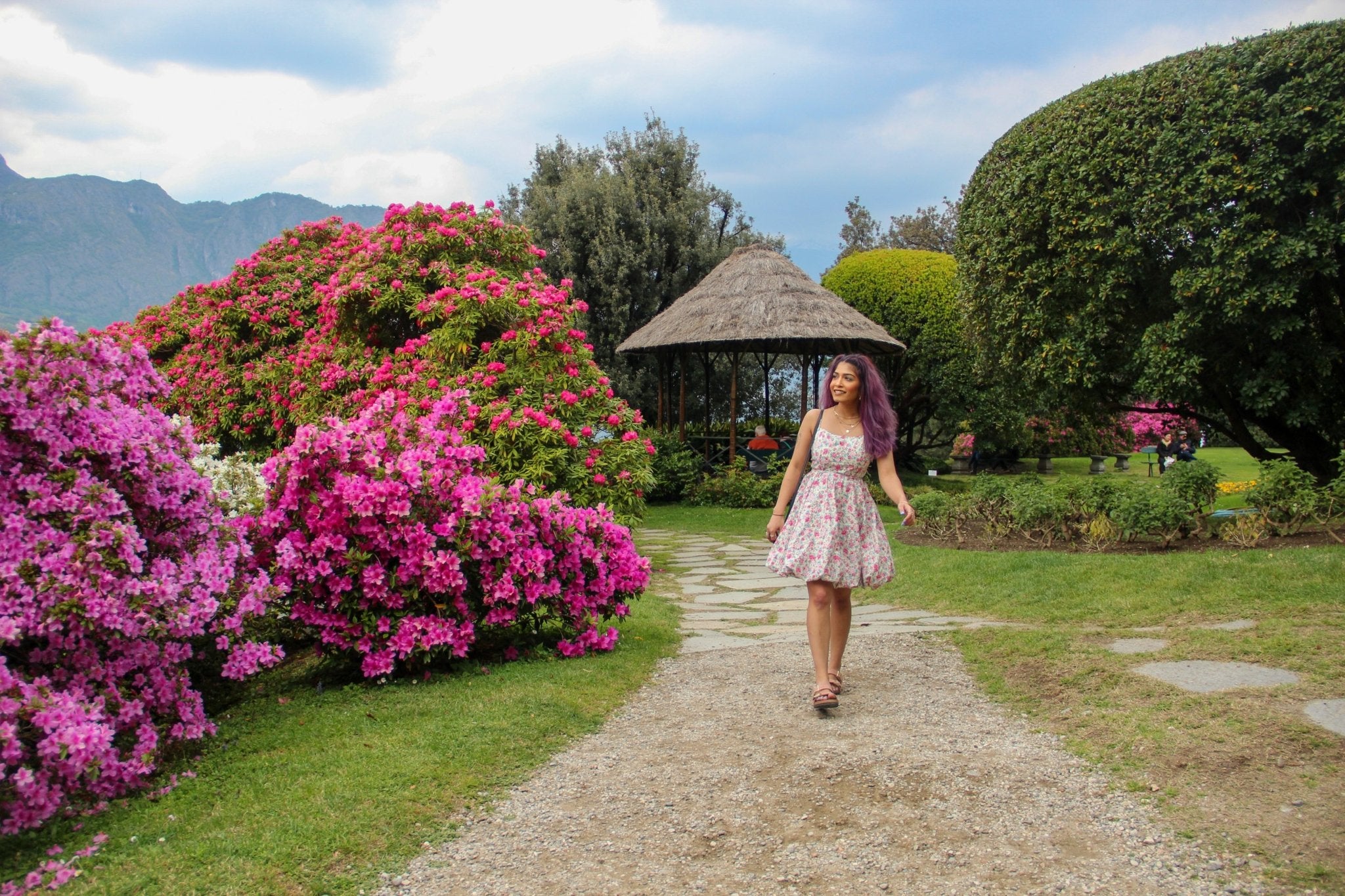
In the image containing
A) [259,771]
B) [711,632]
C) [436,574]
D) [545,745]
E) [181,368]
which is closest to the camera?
[259,771]

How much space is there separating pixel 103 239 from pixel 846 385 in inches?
3331

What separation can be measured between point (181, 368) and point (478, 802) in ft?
35.0

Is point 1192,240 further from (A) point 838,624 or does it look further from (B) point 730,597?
(A) point 838,624

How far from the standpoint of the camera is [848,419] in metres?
4.66

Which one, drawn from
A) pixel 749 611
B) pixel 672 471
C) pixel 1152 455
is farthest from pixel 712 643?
pixel 1152 455

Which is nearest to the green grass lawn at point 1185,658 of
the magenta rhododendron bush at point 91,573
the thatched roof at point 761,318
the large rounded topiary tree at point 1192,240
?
the large rounded topiary tree at point 1192,240

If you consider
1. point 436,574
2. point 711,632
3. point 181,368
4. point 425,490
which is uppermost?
point 181,368

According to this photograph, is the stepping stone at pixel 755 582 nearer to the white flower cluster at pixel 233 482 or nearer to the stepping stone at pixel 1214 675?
the stepping stone at pixel 1214 675

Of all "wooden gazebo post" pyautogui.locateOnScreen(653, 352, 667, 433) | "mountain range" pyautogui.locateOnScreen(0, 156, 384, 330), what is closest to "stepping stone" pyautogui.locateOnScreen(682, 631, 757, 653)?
"wooden gazebo post" pyautogui.locateOnScreen(653, 352, 667, 433)

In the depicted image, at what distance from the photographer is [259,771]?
3.64m

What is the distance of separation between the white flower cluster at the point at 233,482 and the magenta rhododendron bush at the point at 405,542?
139mm

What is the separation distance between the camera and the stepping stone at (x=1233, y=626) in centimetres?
538

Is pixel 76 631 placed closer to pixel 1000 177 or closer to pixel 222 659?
pixel 222 659

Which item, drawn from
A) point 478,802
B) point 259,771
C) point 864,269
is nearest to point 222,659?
point 259,771
